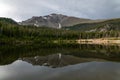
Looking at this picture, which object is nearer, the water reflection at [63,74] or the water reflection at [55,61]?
the water reflection at [63,74]

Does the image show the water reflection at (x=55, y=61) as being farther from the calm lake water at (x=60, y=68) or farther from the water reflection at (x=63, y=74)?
the water reflection at (x=63, y=74)

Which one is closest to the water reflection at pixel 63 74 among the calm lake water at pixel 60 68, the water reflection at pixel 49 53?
the calm lake water at pixel 60 68

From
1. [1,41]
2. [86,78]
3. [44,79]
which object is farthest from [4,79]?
[1,41]

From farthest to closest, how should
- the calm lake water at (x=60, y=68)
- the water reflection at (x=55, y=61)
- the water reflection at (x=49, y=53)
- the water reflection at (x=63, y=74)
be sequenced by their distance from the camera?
the water reflection at (x=49, y=53) < the water reflection at (x=55, y=61) < the calm lake water at (x=60, y=68) < the water reflection at (x=63, y=74)

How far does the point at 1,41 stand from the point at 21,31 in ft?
134

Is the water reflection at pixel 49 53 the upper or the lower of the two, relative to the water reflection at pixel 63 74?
upper

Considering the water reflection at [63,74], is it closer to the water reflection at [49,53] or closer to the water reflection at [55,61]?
the water reflection at [55,61]

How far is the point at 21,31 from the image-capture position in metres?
191

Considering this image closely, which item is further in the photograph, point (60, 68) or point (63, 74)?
point (60, 68)

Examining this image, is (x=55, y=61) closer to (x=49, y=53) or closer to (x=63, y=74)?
(x=63, y=74)

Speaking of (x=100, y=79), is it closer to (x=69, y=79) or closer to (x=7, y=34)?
(x=69, y=79)

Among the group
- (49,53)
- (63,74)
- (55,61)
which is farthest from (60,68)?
(49,53)

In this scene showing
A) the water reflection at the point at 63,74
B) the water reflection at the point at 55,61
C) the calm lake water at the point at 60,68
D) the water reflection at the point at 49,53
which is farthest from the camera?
the water reflection at the point at 49,53

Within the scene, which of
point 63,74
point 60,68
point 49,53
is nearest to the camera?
point 63,74
